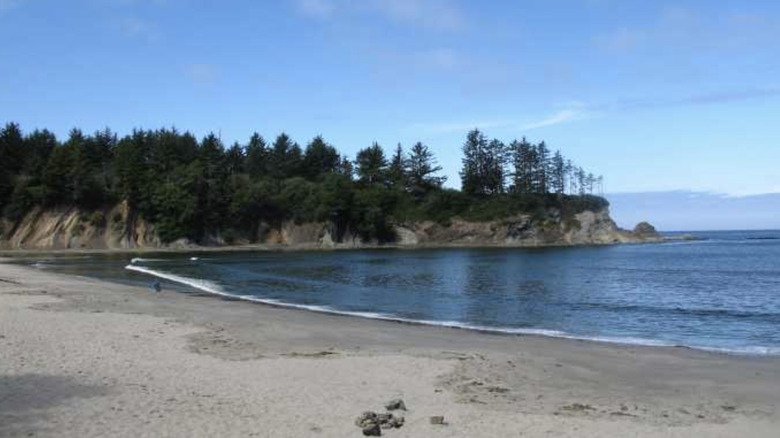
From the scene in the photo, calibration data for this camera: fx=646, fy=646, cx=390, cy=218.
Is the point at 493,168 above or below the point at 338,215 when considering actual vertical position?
above

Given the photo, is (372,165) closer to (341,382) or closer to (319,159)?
(319,159)

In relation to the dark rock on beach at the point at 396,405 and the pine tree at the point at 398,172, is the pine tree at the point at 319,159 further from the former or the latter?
the dark rock on beach at the point at 396,405

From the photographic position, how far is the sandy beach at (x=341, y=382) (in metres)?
9.86

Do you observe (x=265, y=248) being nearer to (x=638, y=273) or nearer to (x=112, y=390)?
(x=638, y=273)

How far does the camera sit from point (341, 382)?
13.2 metres

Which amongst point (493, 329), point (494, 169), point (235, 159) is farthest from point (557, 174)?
point (493, 329)

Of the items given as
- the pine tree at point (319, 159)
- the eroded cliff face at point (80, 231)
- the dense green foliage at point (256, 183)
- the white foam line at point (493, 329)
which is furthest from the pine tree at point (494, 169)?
the white foam line at point (493, 329)

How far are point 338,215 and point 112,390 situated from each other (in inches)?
4591

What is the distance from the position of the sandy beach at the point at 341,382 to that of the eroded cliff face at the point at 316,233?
92.0m

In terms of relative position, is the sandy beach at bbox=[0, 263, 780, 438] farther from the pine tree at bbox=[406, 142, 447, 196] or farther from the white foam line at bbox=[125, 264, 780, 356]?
the pine tree at bbox=[406, 142, 447, 196]

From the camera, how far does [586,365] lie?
16.5 metres

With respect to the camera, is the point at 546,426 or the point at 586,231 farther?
the point at 586,231

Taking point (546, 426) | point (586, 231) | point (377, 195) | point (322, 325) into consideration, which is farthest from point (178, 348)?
point (586, 231)

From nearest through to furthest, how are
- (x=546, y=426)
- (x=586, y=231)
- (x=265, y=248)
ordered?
(x=546, y=426), (x=265, y=248), (x=586, y=231)
